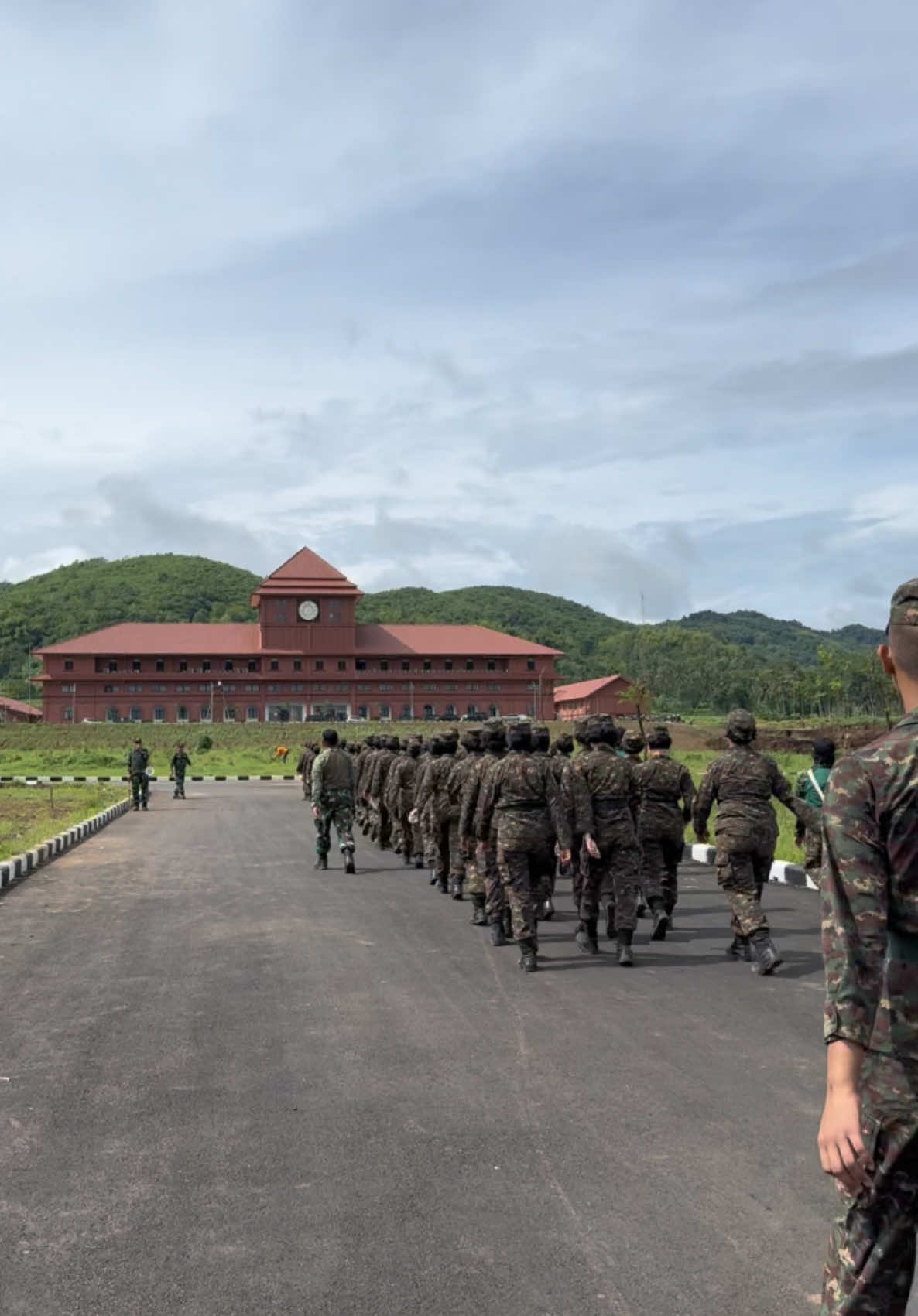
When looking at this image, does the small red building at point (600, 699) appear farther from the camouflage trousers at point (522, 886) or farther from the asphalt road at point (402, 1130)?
the asphalt road at point (402, 1130)

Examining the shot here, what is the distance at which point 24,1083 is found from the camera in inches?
222

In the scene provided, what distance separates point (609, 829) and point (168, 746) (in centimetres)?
5744

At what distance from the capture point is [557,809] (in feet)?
29.2

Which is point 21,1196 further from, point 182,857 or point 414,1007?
point 182,857

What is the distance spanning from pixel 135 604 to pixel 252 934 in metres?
131

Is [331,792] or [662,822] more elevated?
[331,792]

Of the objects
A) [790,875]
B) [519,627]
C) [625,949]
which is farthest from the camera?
[519,627]

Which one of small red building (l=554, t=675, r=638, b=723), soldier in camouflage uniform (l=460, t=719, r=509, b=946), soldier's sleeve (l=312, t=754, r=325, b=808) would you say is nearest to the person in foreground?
soldier in camouflage uniform (l=460, t=719, r=509, b=946)

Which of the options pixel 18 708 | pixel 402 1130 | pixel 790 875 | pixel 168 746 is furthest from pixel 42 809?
pixel 18 708

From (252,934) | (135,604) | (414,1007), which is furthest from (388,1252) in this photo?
(135,604)

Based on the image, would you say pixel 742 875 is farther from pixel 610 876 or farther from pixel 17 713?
pixel 17 713

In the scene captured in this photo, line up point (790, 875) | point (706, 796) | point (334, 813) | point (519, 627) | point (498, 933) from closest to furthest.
A: point (706, 796) → point (498, 933) → point (790, 875) → point (334, 813) → point (519, 627)

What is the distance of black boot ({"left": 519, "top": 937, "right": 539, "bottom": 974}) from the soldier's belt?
617cm

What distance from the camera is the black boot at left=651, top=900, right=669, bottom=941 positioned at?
997 cm
